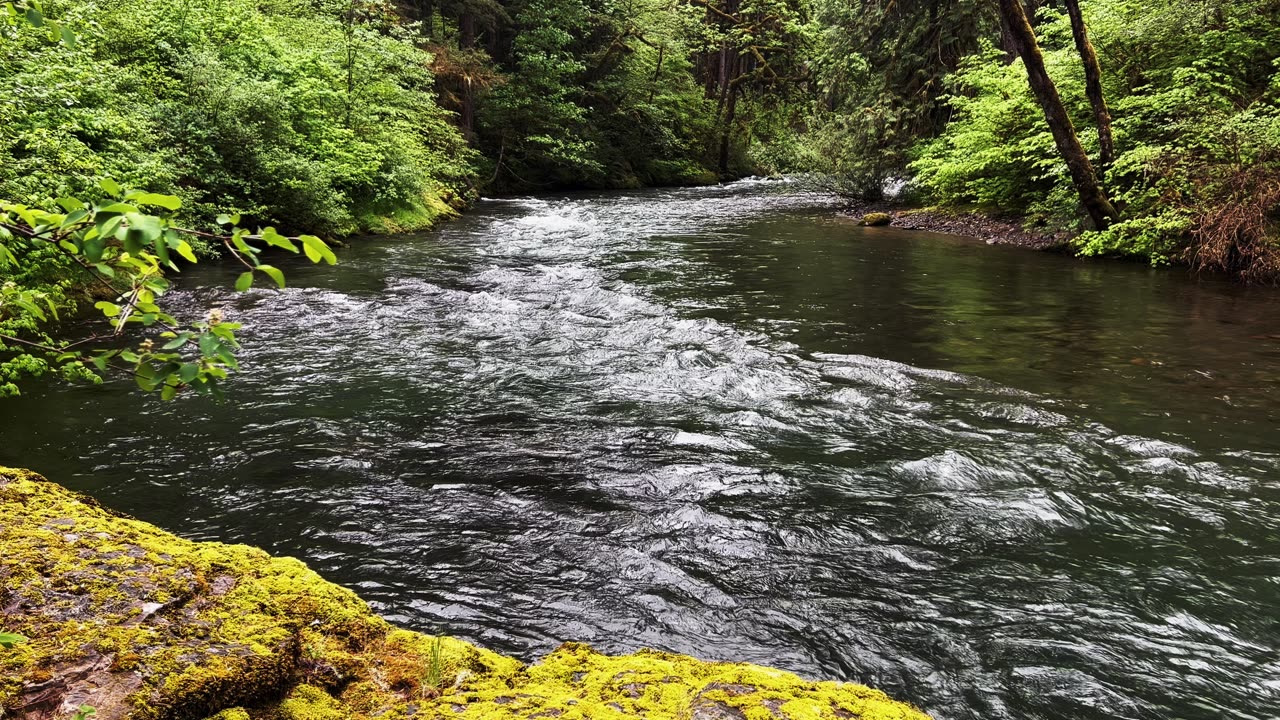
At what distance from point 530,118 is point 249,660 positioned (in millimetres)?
30053

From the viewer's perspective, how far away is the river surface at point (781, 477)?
3465mm

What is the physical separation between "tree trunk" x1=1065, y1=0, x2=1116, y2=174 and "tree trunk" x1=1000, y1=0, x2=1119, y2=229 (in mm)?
394

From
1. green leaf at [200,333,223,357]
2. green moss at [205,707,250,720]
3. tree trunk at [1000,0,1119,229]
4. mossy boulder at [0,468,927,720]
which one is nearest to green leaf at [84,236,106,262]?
green leaf at [200,333,223,357]

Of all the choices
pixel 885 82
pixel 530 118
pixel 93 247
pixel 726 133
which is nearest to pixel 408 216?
pixel 530 118

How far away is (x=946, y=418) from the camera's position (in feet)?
20.2

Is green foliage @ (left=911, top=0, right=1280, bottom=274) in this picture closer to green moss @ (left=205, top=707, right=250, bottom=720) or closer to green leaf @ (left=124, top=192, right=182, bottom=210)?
green moss @ (left=205, top=707, right=250, bottom=720)

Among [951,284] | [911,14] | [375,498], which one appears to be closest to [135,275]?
[375,498]

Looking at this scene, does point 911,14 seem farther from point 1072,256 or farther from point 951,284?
point 951,284

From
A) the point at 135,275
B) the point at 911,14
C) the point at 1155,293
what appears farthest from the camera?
the point at 911,14

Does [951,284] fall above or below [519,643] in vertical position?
above

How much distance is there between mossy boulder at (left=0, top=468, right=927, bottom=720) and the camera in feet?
7.04

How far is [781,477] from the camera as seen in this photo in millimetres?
5117

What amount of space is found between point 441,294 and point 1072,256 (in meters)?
11.4

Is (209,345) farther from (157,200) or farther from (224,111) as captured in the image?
(224,111)
